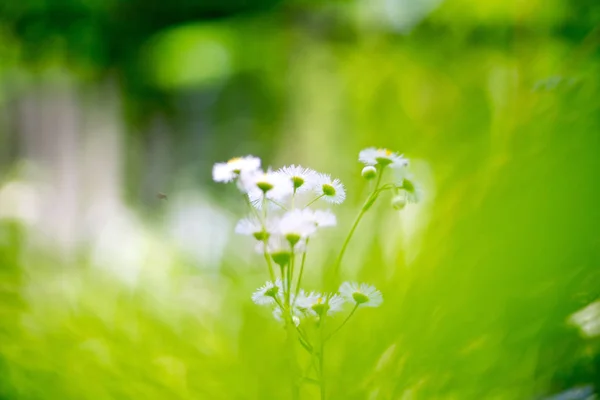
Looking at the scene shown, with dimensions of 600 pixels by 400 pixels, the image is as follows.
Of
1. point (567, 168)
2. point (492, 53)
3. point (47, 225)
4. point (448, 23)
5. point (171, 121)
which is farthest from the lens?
point (171, 121)

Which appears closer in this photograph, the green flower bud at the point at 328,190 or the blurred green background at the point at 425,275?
the blurred green background at the point at 425,275

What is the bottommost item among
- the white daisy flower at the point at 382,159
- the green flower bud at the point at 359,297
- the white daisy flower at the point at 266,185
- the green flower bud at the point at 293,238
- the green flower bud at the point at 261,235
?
the green flower bud at the point at 359,297

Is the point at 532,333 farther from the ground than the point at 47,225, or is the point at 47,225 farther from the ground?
the point at 47,225

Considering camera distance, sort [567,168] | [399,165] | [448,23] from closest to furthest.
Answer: [567,168] → [399,165] → [448,23]

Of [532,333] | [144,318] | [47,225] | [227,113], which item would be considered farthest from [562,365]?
[227,113]

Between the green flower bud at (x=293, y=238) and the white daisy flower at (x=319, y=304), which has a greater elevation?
the green flower bud at (x=293, y=238)

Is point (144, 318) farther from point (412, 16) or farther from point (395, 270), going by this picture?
point (412, 16)
